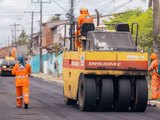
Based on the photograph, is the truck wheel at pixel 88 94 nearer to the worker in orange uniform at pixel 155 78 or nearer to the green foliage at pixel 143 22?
the worker in orange uniform at pixel 155 78

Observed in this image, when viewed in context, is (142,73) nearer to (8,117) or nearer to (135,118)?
(135,118)

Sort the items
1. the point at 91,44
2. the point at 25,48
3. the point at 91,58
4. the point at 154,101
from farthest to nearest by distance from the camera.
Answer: the point at 25,48, the point at 154,101, the point at 91,44, the point at 91,58

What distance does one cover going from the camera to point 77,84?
19.4 metres

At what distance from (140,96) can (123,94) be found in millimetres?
572

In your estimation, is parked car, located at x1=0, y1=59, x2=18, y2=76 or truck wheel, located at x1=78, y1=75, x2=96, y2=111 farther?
parked car, located at x1=0, y1=59, x2=18, y2=76

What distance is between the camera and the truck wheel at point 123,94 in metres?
18.5

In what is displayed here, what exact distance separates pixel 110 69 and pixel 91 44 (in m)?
1.49

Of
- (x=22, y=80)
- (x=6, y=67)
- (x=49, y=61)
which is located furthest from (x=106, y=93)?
(x=49, y=61)

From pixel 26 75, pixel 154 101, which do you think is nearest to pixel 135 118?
pixel 26 75

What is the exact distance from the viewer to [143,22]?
50.8m

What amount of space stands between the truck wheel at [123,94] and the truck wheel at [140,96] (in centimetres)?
28

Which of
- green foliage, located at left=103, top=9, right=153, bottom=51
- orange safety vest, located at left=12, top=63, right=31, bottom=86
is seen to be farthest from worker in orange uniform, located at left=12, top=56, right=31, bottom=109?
green foliage, located at left=103, top=9, right=153, bottom=51

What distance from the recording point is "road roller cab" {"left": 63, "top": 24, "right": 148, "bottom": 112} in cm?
1842

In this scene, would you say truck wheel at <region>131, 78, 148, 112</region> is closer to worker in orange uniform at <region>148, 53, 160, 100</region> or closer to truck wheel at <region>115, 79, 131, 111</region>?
truck wheel at <region>115, 79, 131, 111</region>
